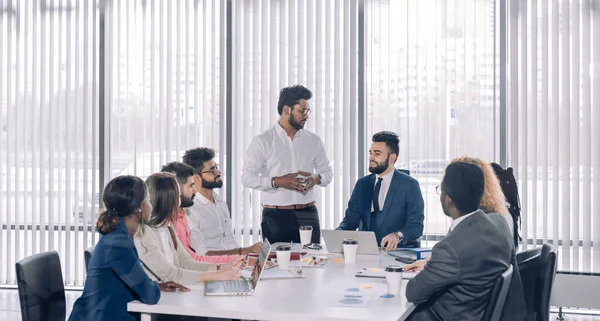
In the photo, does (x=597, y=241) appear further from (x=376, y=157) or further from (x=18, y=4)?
(x=18, y=4)

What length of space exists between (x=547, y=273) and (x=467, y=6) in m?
2.89

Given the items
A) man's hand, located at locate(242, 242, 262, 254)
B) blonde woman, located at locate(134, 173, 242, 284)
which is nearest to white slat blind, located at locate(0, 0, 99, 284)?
man's hand, located at locate(242, 242, 262, 254)

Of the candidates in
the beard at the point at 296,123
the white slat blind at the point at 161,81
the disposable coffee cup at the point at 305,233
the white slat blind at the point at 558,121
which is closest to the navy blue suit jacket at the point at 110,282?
the disposable coffee cup at the point at 305,233

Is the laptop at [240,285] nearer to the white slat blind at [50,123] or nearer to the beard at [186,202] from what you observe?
the beard at [186,202]

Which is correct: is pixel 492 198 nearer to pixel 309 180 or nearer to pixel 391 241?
pixel 391 241

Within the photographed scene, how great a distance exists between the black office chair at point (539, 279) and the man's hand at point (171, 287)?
4.98 ft

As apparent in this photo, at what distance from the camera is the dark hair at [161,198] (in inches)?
128

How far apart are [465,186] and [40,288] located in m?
1.78

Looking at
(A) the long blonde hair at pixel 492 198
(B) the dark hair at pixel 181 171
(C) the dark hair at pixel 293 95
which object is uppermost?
(C) the dark hair at pixel 293 95

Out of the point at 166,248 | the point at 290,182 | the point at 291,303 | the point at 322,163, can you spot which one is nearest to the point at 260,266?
the point at 291,303

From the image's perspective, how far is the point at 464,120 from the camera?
5.57m

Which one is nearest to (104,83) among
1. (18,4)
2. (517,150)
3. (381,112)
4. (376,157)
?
(18,4)

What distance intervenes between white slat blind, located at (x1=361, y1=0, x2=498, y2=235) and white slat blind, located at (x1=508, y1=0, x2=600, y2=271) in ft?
0.68

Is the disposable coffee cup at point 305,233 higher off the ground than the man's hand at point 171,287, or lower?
higher
